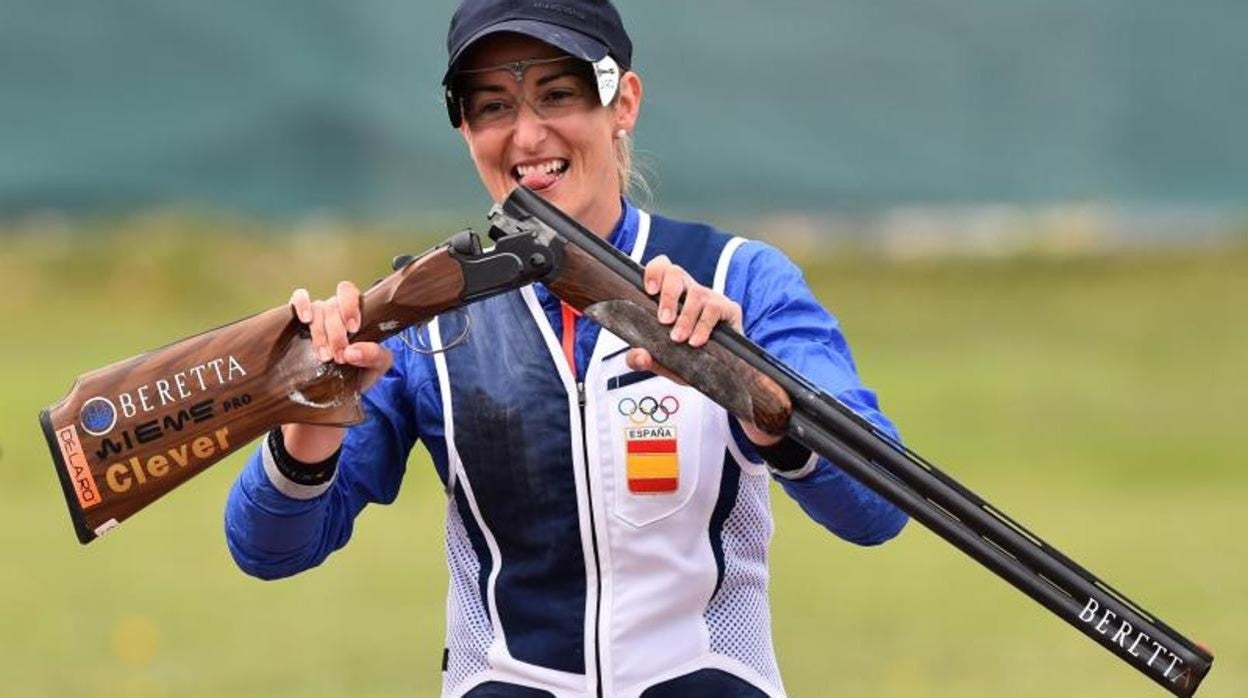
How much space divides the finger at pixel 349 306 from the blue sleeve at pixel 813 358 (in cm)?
74

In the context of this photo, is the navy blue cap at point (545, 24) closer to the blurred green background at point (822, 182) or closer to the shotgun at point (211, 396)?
the shotgun at point (211, 396)

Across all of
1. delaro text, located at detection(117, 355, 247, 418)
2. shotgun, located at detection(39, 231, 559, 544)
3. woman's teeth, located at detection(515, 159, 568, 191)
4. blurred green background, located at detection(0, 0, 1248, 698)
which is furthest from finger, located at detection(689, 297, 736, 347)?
blurred green background, located at detection(0, 0, 1248, 698)

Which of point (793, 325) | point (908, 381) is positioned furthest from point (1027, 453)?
point (793, 325)

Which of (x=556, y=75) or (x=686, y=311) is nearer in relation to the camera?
(x=686, y=311)

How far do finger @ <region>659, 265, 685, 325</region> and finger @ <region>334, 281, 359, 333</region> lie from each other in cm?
59

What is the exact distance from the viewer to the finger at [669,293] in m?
4.45

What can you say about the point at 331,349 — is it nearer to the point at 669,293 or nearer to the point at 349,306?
the point at 349,306

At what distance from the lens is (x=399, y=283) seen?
14.9ft

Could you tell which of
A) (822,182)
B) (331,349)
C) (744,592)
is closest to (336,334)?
(331,349)

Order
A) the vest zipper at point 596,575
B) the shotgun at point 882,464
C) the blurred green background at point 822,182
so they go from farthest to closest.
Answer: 1. the blurred green background at point 822,182
2. the vest zipper at point 596,575
3. the shotgun at point 882,464

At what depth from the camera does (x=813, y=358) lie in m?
4.73

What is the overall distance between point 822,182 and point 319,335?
13526 millimetres

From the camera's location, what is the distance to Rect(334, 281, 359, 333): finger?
15.1 feet

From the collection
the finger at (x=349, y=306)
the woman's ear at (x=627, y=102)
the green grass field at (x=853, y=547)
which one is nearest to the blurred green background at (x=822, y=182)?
the green grass field at (x=853, y=547)
